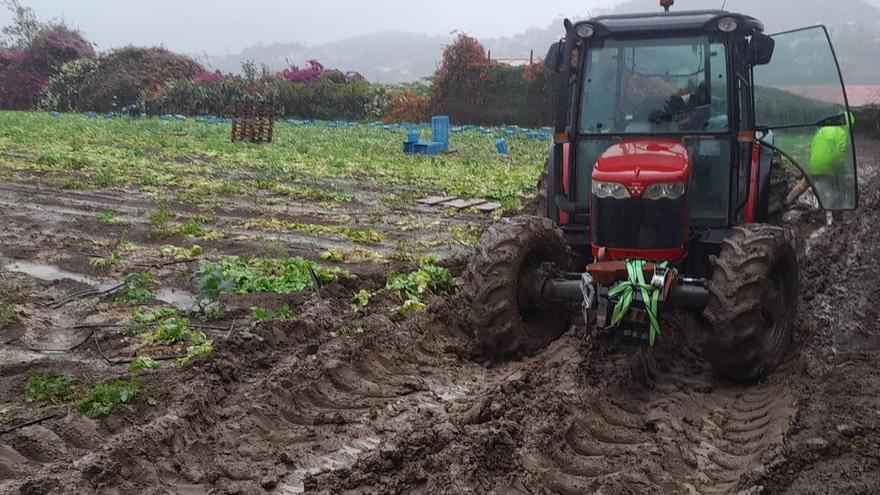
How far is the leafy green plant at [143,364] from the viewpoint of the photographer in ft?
16.7

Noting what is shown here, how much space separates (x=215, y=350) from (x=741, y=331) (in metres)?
3.23

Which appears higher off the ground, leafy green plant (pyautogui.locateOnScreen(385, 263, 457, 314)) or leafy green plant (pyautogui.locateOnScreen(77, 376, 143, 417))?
leafy green plant (pyautogui.locateOnScreen(385, 263, 457, 314))

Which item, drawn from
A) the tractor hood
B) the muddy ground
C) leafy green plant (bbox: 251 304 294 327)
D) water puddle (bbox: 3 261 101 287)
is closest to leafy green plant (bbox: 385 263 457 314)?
the muddy ground

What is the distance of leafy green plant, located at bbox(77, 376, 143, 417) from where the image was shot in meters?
4.40

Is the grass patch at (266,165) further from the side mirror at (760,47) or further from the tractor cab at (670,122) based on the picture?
the side mirror at (760,47)

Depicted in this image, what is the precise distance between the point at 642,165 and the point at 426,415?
6.98 feet

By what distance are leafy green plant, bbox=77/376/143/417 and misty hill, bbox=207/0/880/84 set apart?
48004mm

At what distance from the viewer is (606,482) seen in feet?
12.6

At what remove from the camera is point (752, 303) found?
15.9 feet

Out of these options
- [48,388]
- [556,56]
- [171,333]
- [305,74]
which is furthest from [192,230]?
[305,74]

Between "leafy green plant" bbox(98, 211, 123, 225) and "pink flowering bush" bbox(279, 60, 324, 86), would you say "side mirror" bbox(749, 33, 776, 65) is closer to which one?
"leafy green plant" bbox(98, 211, 123, 225)

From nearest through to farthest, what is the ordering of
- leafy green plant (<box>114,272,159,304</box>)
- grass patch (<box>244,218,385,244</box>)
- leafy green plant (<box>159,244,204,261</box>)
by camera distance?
1. leafy green plant (<box>114,272,159,304</box>)
2. leafy green plant (<box>159,244,204,261</box>)
3. grass patch (<box>244,218,385,244</box>)

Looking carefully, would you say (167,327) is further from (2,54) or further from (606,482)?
(2,54)

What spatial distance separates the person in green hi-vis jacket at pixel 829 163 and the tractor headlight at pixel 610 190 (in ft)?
7.38
